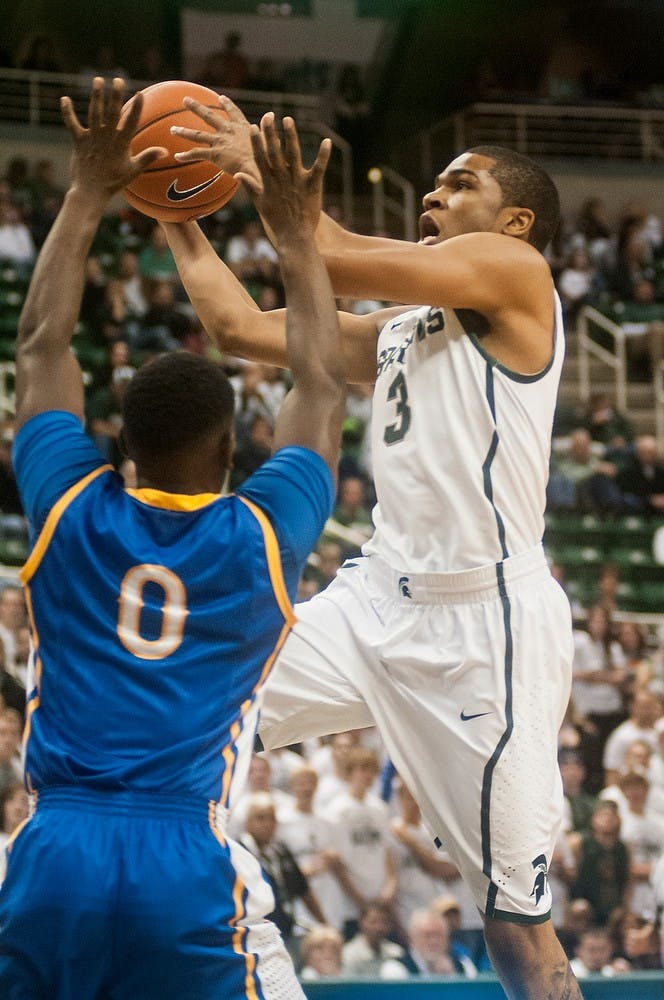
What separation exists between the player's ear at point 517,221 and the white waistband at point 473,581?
0.95 metres

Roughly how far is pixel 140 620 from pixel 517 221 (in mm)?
2163

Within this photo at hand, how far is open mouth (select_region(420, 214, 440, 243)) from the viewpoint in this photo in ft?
13.3

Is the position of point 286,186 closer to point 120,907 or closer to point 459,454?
point 459,454

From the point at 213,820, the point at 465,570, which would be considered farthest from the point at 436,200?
the point at 213,820

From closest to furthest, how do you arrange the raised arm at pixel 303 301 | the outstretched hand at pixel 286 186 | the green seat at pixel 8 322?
the raised arm at pixel 303 301, the outstretched hand at pixel 286 186, the green seat at pixel 8 322

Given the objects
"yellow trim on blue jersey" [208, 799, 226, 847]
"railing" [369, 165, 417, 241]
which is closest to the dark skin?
"yellow trim on blue jersey" [208, 799, 226, 847]

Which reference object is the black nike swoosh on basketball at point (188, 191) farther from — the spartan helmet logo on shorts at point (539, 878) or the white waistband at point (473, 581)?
the spartan helmet logo on shorts at point (539, 878)

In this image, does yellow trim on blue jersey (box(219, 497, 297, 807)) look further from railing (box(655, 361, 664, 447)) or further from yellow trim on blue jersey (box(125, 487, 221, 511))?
Result: railing (box(655, 361, 664, 447))

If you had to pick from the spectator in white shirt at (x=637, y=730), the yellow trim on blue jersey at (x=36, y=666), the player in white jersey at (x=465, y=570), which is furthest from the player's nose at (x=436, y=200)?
the spectator in white shirt at (x=637, y=730)

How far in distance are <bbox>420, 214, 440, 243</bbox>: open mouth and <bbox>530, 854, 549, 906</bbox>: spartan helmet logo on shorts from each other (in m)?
1.79

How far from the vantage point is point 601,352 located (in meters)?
14.9

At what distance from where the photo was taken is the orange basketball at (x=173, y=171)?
3.69 metres

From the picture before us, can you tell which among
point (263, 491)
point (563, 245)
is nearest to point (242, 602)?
point (263, 491)

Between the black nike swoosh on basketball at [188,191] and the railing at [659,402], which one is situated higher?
the black nike swoosh on basketball at [188,191]
